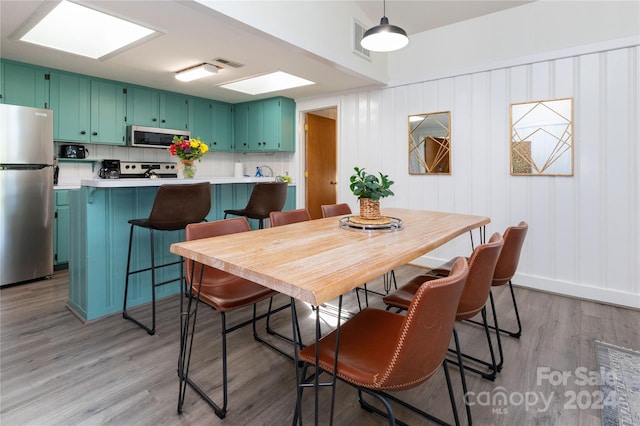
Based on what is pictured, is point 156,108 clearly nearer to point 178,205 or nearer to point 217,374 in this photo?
point 178,205

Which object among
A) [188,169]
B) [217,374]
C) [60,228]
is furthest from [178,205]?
[60,228]

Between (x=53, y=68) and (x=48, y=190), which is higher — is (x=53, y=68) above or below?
above

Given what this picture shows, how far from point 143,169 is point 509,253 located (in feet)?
15.7

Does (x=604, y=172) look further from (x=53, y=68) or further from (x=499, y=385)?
(x=53, y=68)

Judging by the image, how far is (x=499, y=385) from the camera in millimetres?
1828

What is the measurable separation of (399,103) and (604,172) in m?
2.22

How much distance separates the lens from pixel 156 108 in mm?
4805

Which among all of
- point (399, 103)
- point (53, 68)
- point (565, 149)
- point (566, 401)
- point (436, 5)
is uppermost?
point (436, 5)

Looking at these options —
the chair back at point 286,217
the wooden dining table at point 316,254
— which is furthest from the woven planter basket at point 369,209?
the chair back at point 286,217

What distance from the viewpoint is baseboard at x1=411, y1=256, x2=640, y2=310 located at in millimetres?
2975

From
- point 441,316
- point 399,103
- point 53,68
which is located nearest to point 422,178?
point 399,103

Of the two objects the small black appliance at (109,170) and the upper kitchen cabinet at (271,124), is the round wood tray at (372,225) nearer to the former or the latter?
the upper kitchen cabinet at (271,124)

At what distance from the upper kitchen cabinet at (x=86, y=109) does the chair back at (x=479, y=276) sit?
180 inches

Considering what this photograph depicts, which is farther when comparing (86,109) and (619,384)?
(86,109)
